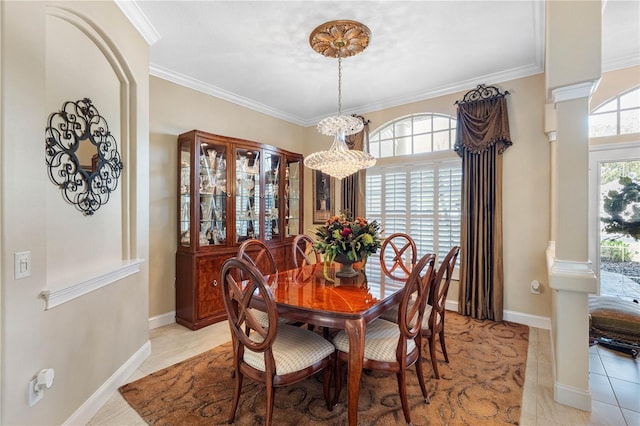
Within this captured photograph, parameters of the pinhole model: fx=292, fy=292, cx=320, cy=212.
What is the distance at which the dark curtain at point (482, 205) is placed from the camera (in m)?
3.40

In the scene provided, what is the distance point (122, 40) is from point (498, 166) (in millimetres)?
3868

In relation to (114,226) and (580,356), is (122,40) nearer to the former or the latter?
(114,226)

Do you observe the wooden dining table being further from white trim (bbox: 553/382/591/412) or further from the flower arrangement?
white trim (bbox: 553/382/591/412)

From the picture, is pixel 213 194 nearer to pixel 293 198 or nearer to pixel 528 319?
pixel 293 198

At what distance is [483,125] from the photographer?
347 centimetres

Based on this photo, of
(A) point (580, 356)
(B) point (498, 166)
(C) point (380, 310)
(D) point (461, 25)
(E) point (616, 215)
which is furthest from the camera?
(B) point (498, 166)

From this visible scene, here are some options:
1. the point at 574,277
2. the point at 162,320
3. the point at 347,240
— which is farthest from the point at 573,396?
the point at 162,320

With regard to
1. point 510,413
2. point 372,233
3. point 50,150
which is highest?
point 50,150

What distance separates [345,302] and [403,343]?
1.40 ft

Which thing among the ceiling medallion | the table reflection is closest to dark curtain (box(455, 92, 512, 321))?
the table reflection

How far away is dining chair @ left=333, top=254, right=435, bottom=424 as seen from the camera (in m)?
1.69

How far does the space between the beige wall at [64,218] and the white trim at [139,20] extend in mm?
61

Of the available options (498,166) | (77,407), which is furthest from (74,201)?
(498,166)

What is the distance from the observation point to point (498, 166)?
11.2ft
